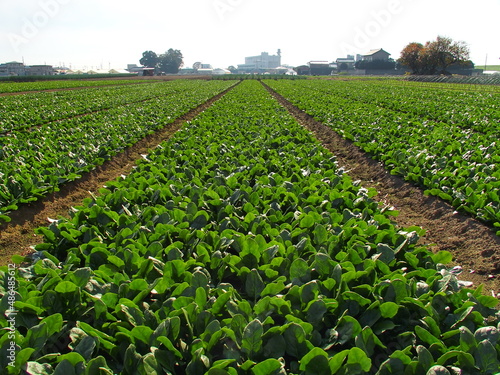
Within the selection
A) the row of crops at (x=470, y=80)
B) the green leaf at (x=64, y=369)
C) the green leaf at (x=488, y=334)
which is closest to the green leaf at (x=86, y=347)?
the green leaf at (x=64, y=369)

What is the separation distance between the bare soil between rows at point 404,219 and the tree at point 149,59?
495ft

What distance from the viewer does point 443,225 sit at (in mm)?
5965

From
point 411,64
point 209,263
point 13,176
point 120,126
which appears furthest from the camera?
point 411,64

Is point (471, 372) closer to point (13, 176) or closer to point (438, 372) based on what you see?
point (438, 372)

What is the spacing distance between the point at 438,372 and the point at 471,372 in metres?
0.31

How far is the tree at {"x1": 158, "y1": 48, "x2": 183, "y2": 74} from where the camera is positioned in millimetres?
146875

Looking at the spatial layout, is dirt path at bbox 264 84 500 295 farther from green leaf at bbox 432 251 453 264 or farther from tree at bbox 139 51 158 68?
tree at bbox 139 51 158 68

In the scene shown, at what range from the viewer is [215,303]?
2645 millimetres

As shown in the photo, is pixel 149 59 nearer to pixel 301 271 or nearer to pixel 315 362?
pixel 301 271

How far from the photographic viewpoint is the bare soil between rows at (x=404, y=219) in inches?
194

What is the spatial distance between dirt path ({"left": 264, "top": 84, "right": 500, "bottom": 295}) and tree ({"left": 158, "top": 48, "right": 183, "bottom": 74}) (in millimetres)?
150239

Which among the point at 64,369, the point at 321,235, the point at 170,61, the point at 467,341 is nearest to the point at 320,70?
the point at 170,61

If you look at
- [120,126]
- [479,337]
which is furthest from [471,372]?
[120,126]

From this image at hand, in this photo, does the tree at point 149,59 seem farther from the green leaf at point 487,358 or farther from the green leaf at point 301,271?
the green leaf at point 487,358
